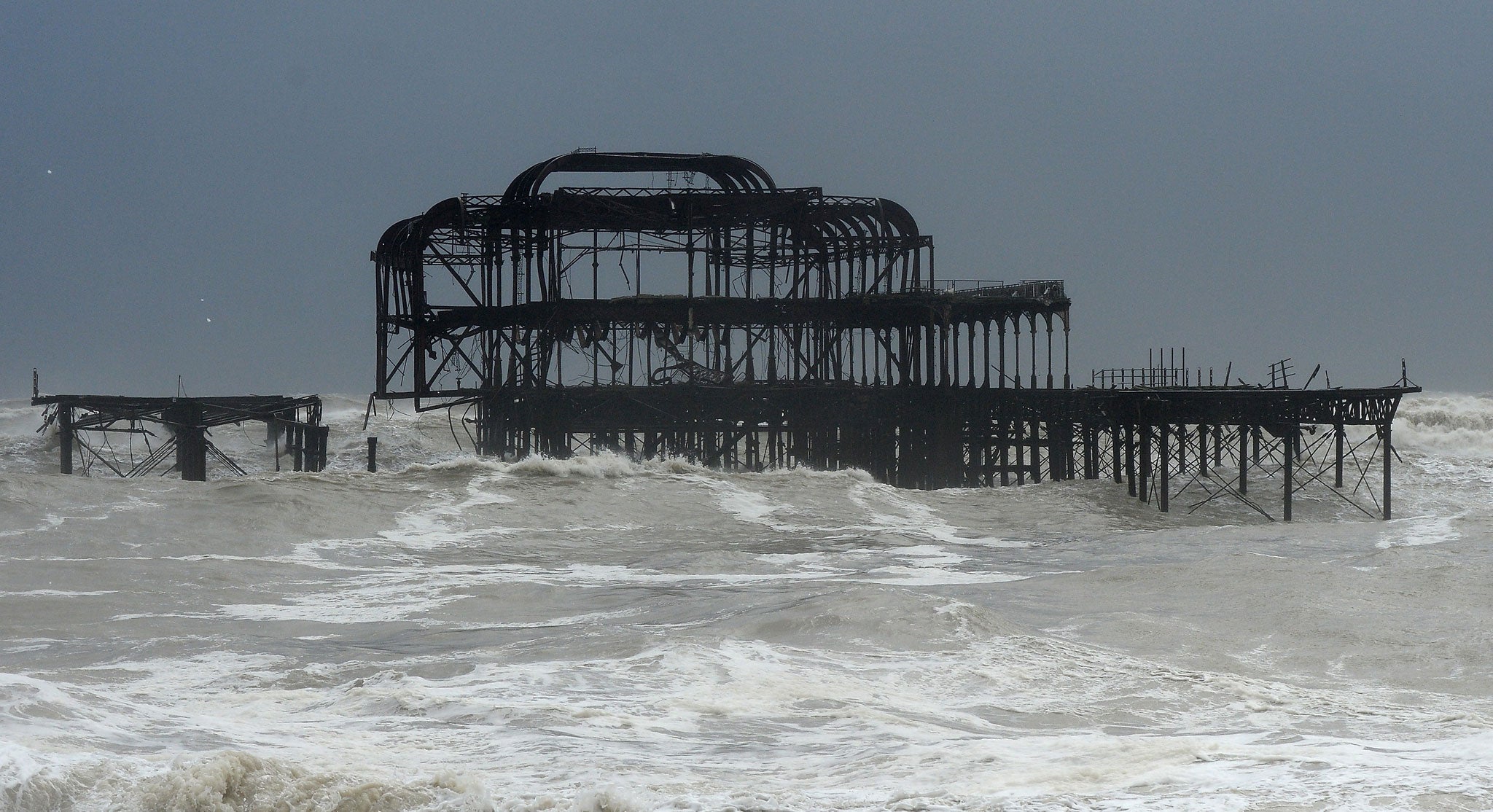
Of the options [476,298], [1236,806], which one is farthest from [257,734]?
[476,298]

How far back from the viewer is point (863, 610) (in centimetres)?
1755

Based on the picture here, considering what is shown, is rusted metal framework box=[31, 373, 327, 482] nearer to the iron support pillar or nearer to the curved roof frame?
the iron support pillar

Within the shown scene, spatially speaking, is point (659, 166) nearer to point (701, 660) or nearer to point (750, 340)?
point (750, 340)

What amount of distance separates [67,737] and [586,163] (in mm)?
42652

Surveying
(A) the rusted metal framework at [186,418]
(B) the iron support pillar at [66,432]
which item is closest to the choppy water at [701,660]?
(A) the rusted metal framework at [186,418]

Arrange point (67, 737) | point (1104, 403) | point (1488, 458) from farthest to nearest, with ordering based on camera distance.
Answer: point (1488, 458) < point (1104, 403) < point (67, 737)

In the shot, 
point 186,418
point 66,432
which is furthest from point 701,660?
point 66,432

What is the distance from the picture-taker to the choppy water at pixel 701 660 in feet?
31.7

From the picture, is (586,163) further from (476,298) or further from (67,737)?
(67,737)

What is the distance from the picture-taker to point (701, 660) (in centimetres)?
1489

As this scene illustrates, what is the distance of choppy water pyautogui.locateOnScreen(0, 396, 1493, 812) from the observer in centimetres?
967

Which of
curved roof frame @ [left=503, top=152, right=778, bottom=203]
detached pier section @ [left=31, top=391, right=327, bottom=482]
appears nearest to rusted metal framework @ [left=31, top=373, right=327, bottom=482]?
detached pier section @ [left=31, top=391, right=327, bottom=482]

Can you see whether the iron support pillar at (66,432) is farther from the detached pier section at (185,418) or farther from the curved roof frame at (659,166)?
the curved roof frame at (659,166)

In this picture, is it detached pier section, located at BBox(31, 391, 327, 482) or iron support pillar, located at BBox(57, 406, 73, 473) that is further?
iron support pillar, located at BBox(57, 406, 73, 473)
